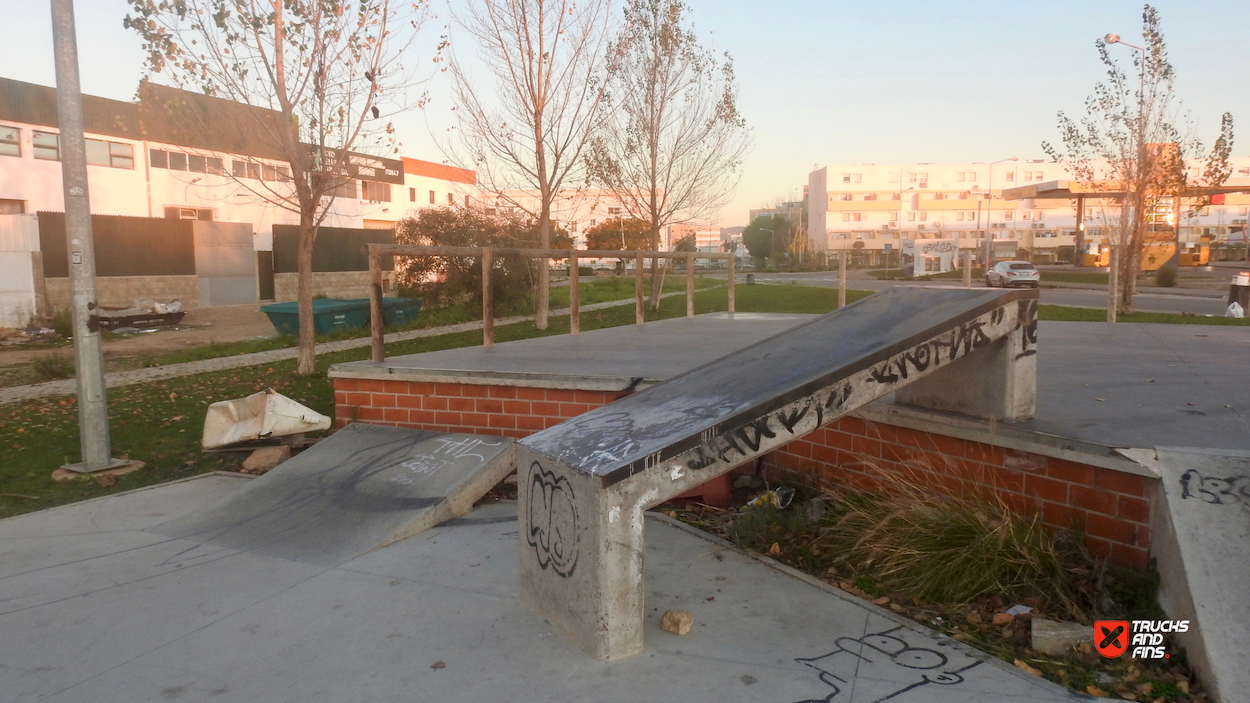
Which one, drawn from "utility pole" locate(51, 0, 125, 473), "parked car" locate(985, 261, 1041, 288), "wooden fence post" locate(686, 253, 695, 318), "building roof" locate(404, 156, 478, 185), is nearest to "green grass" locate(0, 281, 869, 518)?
"utility pole" locate(51, 0, 125, 473)

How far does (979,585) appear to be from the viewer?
12.7 feet

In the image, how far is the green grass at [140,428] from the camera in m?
6.33

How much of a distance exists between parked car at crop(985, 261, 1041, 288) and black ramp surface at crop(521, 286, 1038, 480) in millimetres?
29118

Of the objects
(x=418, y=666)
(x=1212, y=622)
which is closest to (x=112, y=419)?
(x=418, y=666)

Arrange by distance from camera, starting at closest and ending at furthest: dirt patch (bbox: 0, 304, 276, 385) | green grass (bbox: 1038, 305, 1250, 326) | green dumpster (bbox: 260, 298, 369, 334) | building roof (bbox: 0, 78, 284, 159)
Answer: building roof (bbox: 0, 78, 284, 159) → dirt patch (bbox: 0, 304, 276, 385) → green grass (bbox: 1038, 305, 1250, 326) → green dumpster (bbox: 260, 298, 369, 334)

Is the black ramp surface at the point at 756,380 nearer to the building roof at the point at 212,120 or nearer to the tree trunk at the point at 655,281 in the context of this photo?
the building roof at the point at 212,120

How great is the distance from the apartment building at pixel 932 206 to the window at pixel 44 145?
62.4 meters

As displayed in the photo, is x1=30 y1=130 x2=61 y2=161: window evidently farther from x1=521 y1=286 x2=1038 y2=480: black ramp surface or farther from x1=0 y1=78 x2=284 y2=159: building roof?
x1=521 y1=286 x2=1038 y2=480: black ramp surface

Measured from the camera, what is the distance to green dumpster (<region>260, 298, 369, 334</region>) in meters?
15.6

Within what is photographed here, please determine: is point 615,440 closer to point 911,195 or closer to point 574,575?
point 574,575

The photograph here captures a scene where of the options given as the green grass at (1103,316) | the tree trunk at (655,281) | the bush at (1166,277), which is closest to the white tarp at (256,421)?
the tree trunk at (655,281)

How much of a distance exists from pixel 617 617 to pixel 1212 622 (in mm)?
2148

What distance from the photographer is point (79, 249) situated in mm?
6648

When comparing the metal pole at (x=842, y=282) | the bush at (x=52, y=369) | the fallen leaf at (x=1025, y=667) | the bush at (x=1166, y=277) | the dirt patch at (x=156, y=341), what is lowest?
the dirt patch at (x=156, y=341)
